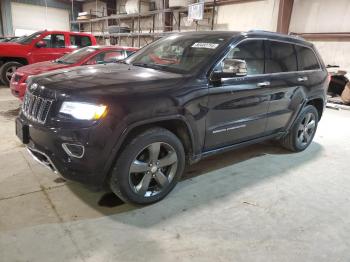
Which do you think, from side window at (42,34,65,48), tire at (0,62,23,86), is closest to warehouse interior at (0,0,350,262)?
tire at (0,62,23,86)

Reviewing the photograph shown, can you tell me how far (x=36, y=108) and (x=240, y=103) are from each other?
1876 mm

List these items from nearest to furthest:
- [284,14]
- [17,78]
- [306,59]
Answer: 1. [306,59]
2. [17,78]
3. [284,14]

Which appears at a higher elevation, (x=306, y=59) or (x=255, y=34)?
(x=255, y=34)

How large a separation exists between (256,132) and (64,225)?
7.16 ft

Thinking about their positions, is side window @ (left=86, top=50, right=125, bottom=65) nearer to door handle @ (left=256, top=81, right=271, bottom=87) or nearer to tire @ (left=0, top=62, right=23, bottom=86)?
tire @ (left=0, top=62, right=23, bottom=86)

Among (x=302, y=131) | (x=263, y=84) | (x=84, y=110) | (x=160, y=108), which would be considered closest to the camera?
(x=84, y=110)

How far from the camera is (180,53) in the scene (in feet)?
10.2

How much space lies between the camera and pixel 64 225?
2.30 m

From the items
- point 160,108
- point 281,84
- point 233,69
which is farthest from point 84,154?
point 281,84

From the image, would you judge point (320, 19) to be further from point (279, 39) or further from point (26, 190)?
point (26, 190)

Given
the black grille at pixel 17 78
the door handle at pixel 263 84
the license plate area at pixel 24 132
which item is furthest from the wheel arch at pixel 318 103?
the black grille at pixel 17 78

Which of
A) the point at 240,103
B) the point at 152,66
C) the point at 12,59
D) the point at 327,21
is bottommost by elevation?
the point at 12,59

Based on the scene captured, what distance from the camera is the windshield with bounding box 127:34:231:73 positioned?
9.34 ft

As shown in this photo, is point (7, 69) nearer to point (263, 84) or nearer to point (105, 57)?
point (105, 57)
